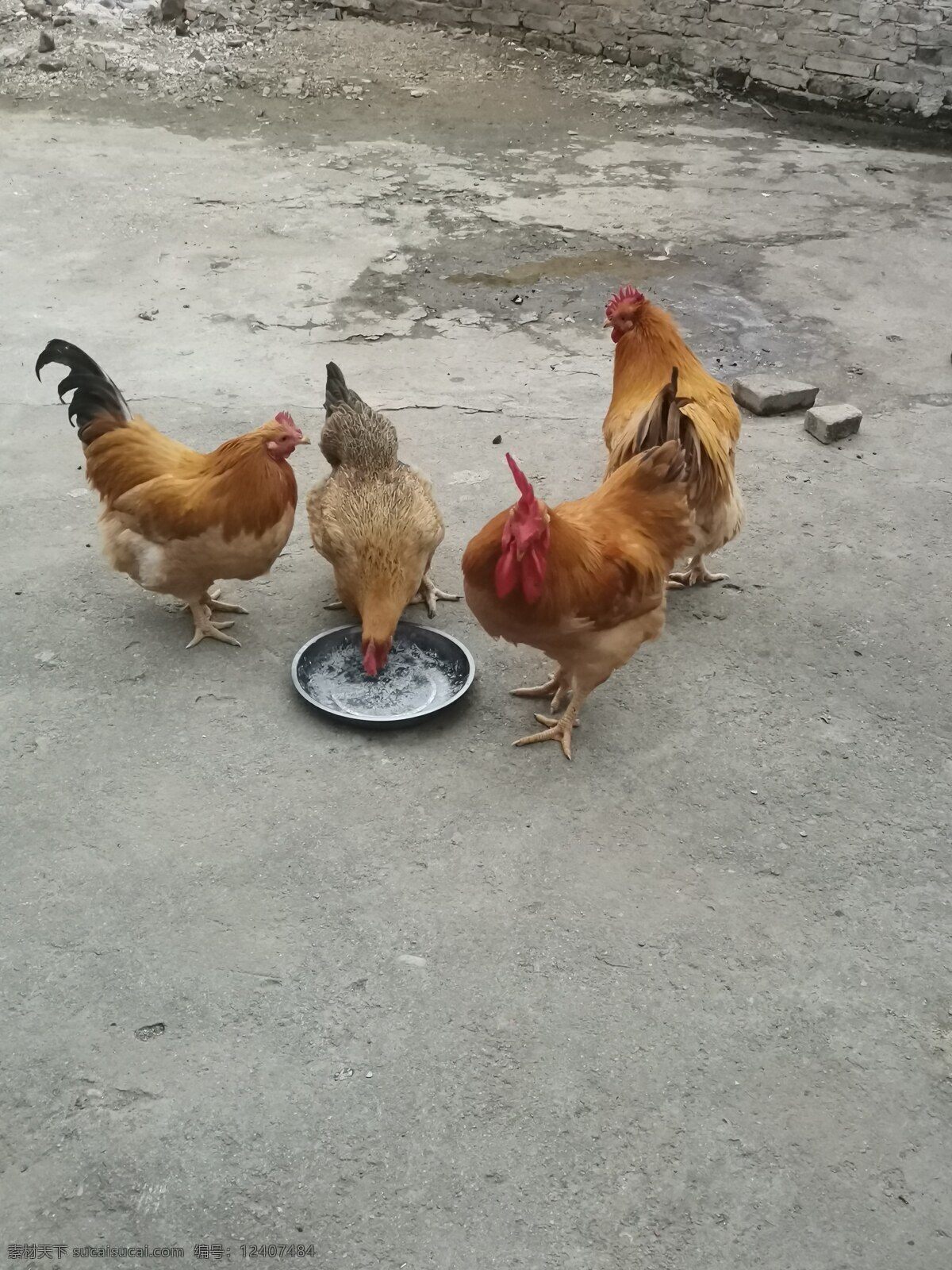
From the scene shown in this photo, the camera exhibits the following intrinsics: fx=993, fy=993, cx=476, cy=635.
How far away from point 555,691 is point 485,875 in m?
0.92

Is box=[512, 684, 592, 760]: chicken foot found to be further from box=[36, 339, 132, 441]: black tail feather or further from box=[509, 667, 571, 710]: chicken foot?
box=[36, 339, 132, 441]: black tail feather

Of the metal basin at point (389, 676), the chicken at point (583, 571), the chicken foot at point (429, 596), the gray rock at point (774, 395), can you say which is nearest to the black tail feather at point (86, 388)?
the metal basin at point (389, 676)

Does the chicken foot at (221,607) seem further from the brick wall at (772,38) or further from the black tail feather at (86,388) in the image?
the brick wall at (772,38)

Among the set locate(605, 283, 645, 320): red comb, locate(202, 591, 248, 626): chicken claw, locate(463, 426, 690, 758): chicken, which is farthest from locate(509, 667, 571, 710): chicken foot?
locate(605, 283, 645, 320): red comb

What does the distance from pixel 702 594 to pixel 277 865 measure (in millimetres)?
2175

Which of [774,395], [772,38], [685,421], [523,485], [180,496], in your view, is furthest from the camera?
[772,38]

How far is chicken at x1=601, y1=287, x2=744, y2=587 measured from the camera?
11.9ft

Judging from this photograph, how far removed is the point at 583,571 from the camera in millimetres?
3107

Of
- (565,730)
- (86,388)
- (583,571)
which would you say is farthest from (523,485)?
(86,388)

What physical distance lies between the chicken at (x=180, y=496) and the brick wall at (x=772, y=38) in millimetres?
8643

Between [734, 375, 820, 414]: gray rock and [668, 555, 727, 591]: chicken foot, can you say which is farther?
[734, 375, 820, 414]: gray rock

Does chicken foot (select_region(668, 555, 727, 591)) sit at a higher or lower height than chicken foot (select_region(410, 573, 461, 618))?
higher

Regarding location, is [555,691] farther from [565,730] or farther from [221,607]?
[221,607]

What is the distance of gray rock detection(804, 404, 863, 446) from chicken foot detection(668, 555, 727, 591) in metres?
1.44
